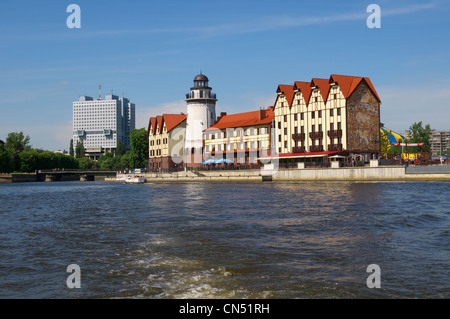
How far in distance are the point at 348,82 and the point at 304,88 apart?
9138 mm

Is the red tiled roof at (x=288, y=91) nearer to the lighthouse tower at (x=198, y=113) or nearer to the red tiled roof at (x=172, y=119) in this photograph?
the lighthouse tower at (x=198, y=113)

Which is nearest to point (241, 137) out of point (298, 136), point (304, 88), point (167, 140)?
point (298, 136)

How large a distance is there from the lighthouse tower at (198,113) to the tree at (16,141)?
2990 inches

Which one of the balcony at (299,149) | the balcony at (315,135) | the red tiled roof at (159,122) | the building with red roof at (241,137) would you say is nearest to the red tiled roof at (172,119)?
the red tiled roof at (159,122)

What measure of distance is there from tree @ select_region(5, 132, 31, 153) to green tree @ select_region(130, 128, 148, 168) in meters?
46.1

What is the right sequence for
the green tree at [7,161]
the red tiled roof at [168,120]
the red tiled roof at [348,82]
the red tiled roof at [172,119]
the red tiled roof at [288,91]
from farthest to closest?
the green tree at [7,161], the red tiled roof at [168,120], the red tiled roof at [172,119], the red tiled roof at [288,91], the red tiled roof at [348,82]

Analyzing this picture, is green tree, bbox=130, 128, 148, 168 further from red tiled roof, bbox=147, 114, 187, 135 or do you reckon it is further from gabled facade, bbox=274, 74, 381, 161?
gabled facade, bbox=274, 74, 381, 161

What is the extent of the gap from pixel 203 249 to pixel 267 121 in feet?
261

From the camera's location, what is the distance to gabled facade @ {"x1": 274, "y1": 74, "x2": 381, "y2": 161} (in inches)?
3002

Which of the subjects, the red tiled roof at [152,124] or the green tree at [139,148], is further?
the green tree at [139,148]

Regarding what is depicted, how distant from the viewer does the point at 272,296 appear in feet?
29.9

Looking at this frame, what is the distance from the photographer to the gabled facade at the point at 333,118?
76.2m

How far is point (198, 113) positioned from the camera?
352 feet

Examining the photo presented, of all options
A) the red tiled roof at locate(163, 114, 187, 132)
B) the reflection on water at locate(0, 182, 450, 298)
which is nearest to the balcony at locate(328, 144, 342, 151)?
the red tiled roof at locate(163, 114, 187, 132)
